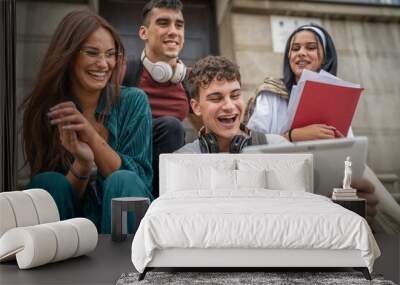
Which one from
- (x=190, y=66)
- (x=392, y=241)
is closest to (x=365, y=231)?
(x=392, y=241)

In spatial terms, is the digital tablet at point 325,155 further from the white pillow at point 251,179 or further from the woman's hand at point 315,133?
the white pillow at point 251,179

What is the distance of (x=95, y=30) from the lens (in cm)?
545

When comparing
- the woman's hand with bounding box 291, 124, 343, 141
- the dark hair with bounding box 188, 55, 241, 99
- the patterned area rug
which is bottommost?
the patterned area rug

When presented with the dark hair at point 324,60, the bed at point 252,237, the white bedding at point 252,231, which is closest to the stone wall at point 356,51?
the dark hair at point 324,60

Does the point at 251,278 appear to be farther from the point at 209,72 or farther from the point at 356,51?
the point at 356,51

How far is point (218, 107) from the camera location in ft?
17.6

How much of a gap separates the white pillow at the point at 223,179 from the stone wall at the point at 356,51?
1.00 metres

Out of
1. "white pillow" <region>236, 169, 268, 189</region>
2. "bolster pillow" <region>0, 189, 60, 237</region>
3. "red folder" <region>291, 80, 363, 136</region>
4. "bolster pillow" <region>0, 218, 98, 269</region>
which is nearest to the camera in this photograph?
"bolster pillow" <region>0, 218, 98, 269</region>

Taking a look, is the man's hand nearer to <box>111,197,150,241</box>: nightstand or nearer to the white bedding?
the white bedding

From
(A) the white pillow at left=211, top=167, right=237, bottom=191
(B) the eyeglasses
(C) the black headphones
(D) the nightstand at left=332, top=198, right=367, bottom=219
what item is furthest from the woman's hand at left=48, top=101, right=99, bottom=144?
(D) the nightstand at left=332, top=198, right=367, bottom=219

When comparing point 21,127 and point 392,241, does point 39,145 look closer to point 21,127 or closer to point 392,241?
point 21,127

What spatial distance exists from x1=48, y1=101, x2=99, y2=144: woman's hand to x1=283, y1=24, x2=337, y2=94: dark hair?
2.01 meters

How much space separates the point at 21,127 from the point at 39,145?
0.26 meters

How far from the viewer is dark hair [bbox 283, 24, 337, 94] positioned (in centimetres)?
549
